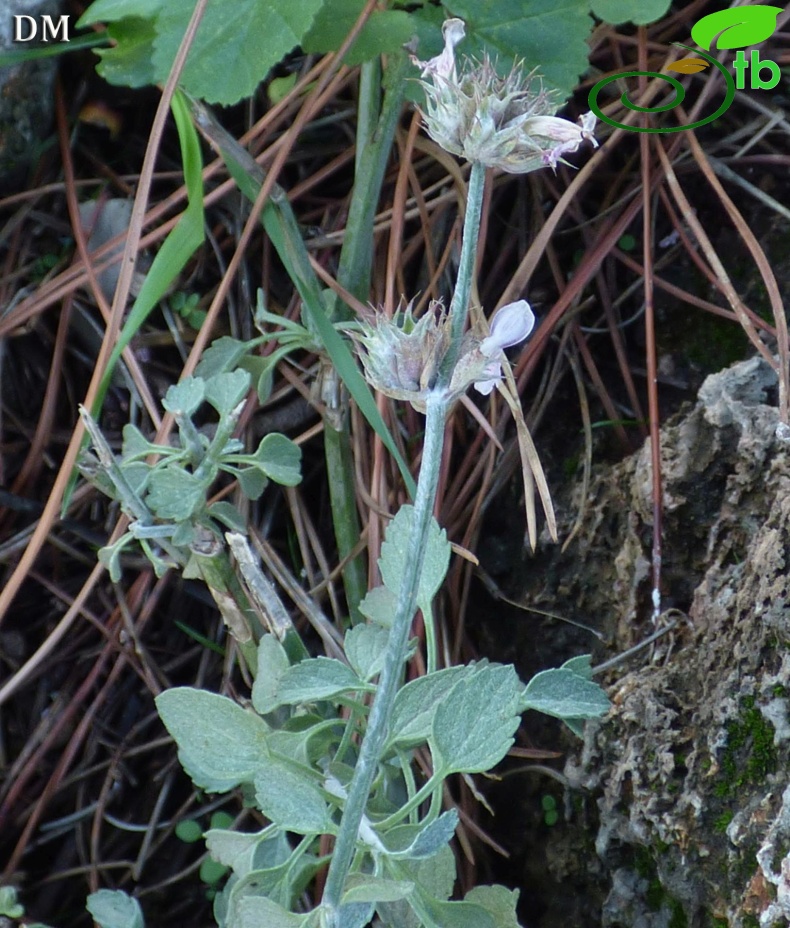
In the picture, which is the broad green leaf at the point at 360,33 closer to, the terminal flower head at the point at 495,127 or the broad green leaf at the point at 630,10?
the broad green leaf at the point at 630,10

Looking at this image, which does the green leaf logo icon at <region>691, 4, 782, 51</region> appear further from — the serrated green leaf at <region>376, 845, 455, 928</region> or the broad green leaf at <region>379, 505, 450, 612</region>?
the serrated green leaf at <region>376, 845, 455, 928</region>

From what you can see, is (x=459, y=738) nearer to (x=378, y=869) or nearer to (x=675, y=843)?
(x=378, y=869)

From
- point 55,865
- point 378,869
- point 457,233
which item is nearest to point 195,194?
point 457,233

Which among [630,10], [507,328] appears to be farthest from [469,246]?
[630,10]

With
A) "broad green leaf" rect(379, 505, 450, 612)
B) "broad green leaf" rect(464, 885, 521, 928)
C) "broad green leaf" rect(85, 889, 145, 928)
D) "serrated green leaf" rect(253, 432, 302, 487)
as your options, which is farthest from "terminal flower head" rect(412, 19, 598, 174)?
"broad green leaf" rect(85, 889, 145, 928)

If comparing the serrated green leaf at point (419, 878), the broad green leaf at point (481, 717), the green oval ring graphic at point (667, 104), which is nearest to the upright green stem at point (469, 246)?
the broad green leaf at point (481, 717)

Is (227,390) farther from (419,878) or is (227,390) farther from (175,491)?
(419,878)
